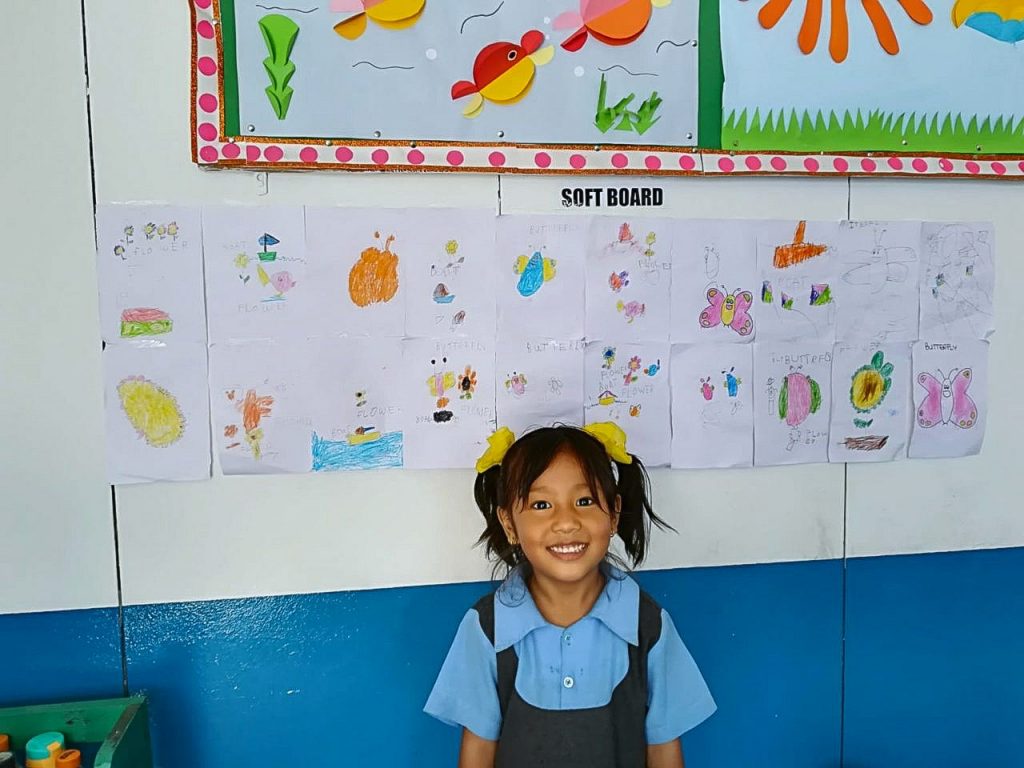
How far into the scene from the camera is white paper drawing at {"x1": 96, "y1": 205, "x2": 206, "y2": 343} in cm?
134

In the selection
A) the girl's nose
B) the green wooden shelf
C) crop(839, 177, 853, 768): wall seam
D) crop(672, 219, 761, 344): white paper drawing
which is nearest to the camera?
the girl's nose

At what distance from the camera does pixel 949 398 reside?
1.63 m

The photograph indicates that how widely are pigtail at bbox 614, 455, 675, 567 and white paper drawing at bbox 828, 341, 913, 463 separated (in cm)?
44

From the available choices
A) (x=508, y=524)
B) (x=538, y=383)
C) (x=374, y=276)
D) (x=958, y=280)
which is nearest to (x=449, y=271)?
(x=374, y=276)

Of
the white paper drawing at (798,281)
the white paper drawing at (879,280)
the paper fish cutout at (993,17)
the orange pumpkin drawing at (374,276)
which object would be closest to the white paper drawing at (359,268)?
the orange pumpkin drawing at (374,276)

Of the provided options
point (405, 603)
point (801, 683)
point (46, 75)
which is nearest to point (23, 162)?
point (46, 75)

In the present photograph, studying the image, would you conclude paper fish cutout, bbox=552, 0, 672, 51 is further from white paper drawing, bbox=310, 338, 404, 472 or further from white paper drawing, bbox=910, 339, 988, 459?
white paper drawing, bbox=910, 339, 988, 459

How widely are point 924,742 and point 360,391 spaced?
1364 millimetres

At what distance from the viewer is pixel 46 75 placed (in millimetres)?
1312

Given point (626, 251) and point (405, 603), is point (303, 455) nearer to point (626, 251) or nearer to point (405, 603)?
point (405, 603)

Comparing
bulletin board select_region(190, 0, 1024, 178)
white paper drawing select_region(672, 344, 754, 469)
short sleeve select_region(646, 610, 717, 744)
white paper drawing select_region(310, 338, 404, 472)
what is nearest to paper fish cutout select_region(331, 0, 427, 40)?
bulletin board select_region(190, 0, 1024, 178)

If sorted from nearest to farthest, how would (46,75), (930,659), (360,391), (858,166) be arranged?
(46,75) → (360,391) → (858,166) → (930,659)

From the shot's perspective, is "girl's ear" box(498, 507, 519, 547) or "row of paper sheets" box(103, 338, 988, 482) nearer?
"girl's ear" box(498, 507, 519, 547)

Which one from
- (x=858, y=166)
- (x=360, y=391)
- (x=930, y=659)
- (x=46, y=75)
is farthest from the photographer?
(x=930, y=659)
